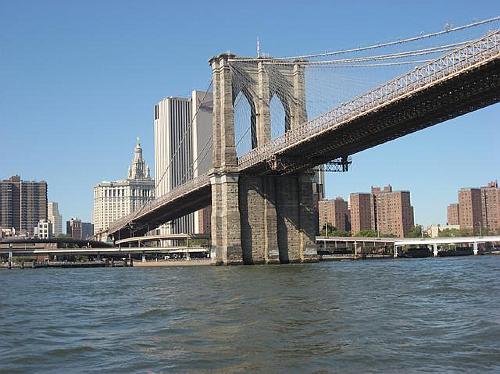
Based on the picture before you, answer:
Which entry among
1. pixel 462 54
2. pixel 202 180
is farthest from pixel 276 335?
pixel 202 180

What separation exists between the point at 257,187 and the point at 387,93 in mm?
23989

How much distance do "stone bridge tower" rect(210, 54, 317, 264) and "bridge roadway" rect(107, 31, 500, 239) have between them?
6.90 feet

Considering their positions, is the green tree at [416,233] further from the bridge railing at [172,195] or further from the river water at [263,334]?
the river water at [263,334]

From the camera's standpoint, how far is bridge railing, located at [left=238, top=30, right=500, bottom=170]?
38906 mm

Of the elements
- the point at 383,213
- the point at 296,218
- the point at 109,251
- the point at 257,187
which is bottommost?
the point at 109,251

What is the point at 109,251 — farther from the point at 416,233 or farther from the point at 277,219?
the point at 416,233

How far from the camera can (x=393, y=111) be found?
160 ft

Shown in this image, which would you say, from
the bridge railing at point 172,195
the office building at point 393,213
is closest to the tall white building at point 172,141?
the bridge railing at point 172,195

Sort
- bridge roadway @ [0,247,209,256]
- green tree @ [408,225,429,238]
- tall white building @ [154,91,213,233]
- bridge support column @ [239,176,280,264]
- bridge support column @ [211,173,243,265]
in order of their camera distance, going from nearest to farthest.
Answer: bridge support column @ [211,173,243,265]
bridge support column @ [239,176,280,264]
bridge roadway @ [0,247,209,256]
tall white building @ [154,91,213,233]
green tree @ [408,225,429,238]

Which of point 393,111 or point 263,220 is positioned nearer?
point 393,111

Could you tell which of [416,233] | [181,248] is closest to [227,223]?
[181,248]

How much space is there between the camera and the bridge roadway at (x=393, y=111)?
40.2 meters

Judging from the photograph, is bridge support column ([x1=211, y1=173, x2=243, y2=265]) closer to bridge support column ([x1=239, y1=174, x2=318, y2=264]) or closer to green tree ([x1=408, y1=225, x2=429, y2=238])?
bridge support column ([x1=239, y1=174, x2=318, y2=264])

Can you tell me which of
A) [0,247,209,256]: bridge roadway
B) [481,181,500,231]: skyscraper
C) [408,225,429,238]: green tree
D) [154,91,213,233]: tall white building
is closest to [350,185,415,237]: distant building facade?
[408,225,429,238]: green tree
